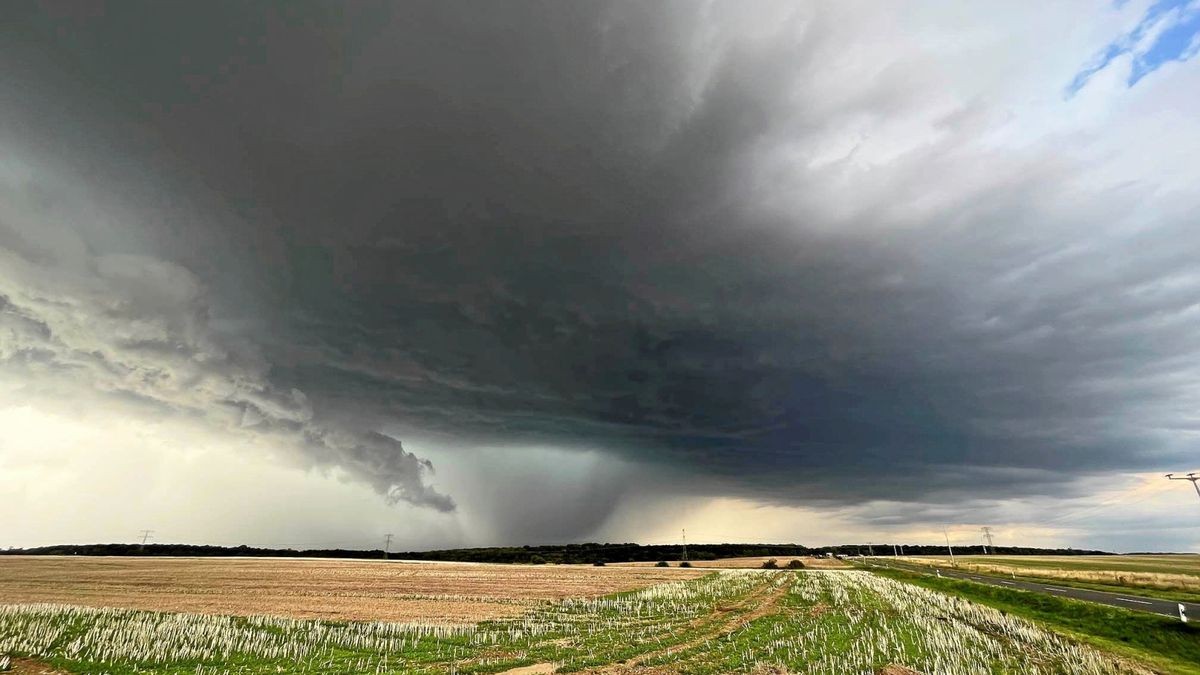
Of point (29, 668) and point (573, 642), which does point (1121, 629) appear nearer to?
point (573, 642)

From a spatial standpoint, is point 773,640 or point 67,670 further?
point 773,640

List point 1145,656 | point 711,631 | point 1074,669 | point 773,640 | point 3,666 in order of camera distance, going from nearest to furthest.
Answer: point 1074,669 → point 3,666 → point 1145,656 → point 773,640 → point 711,631

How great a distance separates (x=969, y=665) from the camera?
27484 millimetres

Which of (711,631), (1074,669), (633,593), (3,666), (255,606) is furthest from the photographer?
(633,593)

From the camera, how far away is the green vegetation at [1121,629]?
3056 centimetres

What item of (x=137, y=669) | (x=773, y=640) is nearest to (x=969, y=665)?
(x=773, y=640)

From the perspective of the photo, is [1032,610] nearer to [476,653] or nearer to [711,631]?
[711,631]

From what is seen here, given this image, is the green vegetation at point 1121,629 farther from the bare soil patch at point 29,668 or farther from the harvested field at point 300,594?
the bare soil patch at point 29,668

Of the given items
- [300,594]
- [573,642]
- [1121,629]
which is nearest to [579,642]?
[573,642]

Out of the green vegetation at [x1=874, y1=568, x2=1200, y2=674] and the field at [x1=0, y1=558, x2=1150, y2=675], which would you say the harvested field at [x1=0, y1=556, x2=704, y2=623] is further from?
the green vegetation at [x1=874, y1=568, x2=1200, y2=674]

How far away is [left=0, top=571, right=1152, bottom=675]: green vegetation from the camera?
1106 inches

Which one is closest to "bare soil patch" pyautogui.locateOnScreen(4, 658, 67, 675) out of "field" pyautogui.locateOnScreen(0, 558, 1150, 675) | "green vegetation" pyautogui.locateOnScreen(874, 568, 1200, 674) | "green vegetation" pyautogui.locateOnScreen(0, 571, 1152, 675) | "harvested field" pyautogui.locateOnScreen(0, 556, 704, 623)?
"field" pyautogui.locateOnScreen(0, 558, 1150, 675)

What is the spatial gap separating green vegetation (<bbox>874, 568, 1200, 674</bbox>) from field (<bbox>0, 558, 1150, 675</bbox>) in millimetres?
2538

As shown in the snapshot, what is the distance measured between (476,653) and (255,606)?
35.7 metres
